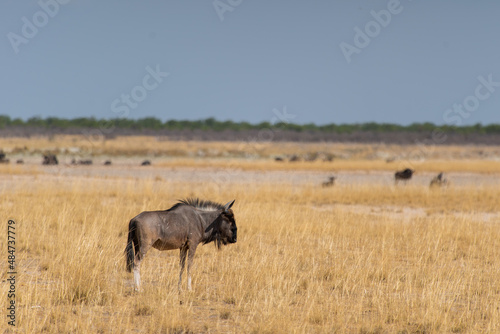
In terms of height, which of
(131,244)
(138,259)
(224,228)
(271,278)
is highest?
(224,228)

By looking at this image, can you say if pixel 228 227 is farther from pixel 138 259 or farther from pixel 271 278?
pixel 138 259

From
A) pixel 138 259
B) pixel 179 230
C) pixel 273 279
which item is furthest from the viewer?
pixel 273 279

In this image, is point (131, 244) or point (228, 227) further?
point (228, 227)

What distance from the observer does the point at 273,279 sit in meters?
7.78

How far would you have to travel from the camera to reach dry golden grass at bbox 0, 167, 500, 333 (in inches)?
244

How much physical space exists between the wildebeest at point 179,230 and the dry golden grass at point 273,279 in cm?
48

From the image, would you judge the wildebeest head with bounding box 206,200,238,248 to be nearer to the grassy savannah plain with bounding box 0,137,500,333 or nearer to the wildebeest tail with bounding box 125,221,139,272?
the grassy savannah plain with bounding box 0,137,500,333

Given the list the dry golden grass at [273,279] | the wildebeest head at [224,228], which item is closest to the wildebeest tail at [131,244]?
the dry golden grass at [273,279]

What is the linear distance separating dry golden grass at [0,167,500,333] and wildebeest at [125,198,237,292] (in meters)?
0.48

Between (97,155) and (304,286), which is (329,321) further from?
(97,155)

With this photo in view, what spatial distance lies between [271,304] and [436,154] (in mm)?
64466

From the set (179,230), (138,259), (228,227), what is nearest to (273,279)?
(228,227)

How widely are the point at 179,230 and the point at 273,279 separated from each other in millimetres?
1546

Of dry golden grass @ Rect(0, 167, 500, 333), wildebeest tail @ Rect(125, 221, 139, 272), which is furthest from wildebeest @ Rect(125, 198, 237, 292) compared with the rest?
dry golden grass @ Rect(0, 167, 500, 333)
